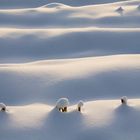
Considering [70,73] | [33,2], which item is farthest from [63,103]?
[33,2]

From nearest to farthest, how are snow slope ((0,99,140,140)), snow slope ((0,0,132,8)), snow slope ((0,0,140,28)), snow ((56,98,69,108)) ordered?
snow slope ((0,99,140,140)), snow ((56,98,69,108)), snow slope ((0,0,140,28)), snow slope ((0,0,132,8))

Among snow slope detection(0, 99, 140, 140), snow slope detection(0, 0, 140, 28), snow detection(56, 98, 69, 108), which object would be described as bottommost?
snow slope detection(0, 99, 140, 140)

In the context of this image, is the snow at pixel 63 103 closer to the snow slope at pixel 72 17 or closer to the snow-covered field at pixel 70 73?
the snow-covered field at pixel 70 73

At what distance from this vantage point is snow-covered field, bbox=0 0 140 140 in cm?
305

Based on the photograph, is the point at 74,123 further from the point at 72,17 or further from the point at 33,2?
the point at 33,2

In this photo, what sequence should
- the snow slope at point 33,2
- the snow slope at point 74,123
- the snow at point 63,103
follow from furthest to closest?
1. the snow slope at point 33,2
2. the snow at point 63,103
3. the snow slope at point 74,123

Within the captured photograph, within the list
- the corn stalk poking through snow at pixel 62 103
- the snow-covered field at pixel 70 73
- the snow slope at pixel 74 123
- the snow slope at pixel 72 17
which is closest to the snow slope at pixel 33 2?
the snow slope at pixel 72 17

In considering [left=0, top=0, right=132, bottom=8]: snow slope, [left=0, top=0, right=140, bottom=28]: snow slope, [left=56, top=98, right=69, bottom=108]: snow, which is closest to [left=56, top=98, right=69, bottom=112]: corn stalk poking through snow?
[left=56, top=98, right=69, bottom=108]: snow

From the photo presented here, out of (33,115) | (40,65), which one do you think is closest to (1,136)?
(33,115)

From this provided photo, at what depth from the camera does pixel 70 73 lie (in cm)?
412

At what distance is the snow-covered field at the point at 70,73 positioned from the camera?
3.05 metres

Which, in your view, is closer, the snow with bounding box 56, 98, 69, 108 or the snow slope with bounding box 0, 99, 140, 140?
the snow slope with bounding box 0, 99, 140, 140

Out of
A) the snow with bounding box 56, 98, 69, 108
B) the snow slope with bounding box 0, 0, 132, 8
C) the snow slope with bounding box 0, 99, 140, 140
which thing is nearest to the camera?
the snow slope with bounding box 0, 99, 140, 140

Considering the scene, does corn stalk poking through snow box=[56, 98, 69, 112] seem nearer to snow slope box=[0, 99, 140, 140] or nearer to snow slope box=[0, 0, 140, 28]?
snow slope box=[0, 99, 140, 140]
